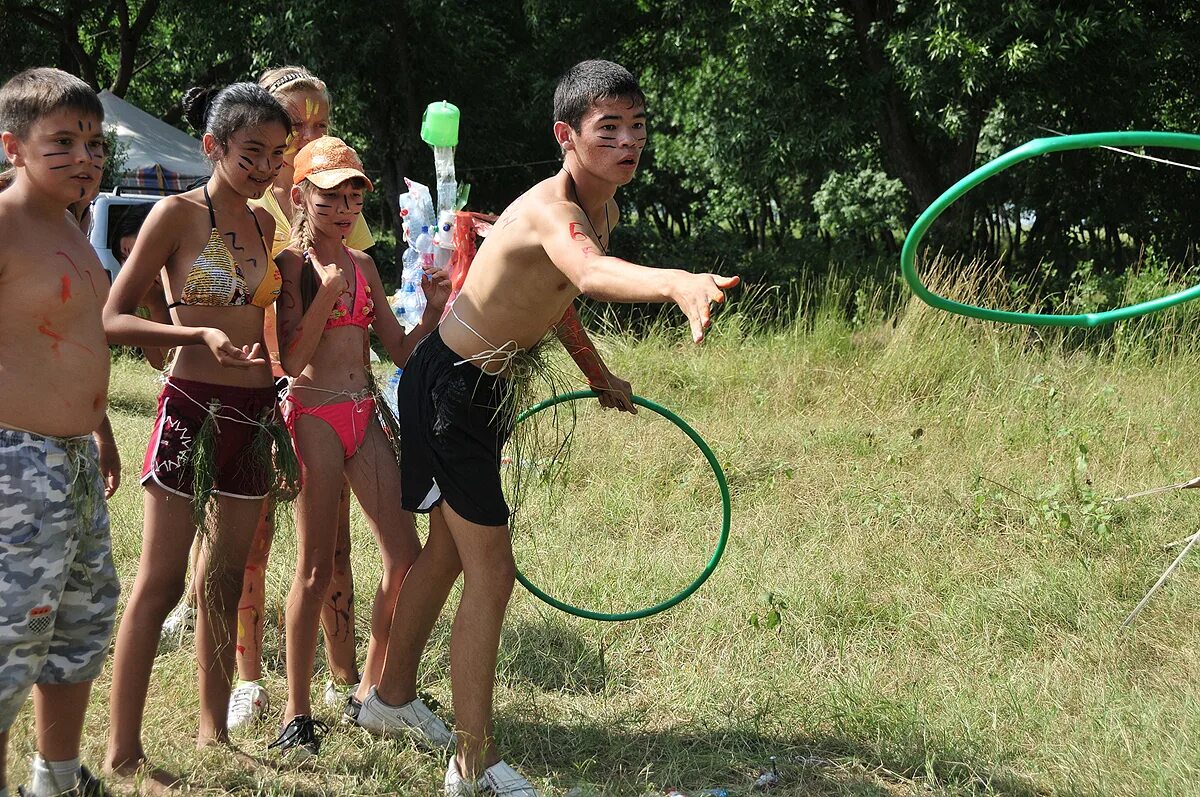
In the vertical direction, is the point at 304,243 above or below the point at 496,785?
above

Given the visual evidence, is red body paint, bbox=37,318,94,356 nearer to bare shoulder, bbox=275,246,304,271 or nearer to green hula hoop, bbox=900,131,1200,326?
bare shoulder, bbox=275,246,304,271

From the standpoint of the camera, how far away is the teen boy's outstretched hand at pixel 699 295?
2041 millimetres

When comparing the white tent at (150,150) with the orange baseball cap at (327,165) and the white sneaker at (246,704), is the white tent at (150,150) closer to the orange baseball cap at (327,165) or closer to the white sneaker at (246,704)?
the orange baseball cap at (327,165)

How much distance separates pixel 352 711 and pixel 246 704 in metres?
0.34

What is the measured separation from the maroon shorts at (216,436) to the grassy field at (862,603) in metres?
0.73

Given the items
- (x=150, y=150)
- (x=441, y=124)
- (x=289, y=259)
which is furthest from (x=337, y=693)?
(x=150, y=150)

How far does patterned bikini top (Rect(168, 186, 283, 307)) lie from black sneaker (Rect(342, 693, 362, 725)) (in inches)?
47.5

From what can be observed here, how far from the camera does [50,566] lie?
8.11 ft

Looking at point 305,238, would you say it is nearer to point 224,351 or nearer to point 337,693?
point 224,351

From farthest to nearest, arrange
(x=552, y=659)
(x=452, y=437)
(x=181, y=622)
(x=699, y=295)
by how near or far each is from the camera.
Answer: (x=181, y=622)
(x=552, y=659)
(x=452, y=437)
(x=699, y=295)

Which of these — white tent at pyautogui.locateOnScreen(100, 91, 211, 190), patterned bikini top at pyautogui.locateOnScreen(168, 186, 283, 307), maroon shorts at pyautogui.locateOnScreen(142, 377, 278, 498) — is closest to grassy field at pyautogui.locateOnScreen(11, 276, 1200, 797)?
maroon shorts at pyautogui.locateOnScreen(142, 377, 278, 498)

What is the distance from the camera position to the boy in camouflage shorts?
2.43 metres

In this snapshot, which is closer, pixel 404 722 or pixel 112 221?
pixel 404 722

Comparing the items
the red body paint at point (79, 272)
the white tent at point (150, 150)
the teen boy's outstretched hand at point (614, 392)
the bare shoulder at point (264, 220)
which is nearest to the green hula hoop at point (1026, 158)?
the teen boy's outstretched hand at point (614, 392)
